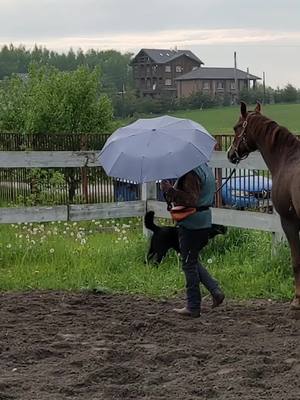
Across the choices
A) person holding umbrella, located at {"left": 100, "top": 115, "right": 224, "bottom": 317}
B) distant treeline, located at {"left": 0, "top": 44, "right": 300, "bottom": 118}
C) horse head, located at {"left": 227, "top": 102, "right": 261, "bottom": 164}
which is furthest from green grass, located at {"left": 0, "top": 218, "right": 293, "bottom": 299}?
distant treeline, located at {"left": 0, "top": 44, "right": 300, "bottom": 118}

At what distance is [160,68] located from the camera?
2955 inches

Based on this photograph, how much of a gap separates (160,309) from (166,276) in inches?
53.1

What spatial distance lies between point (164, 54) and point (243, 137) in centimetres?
7430

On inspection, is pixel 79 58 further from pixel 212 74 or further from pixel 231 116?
pixel 231 116

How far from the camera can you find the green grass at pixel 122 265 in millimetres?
8297

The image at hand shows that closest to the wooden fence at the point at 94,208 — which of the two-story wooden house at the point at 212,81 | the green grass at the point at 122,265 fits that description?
the green grass at the point at 122,265

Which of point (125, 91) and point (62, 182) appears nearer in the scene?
point (62, 182)

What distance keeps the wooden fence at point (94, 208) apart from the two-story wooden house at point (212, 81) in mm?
60212

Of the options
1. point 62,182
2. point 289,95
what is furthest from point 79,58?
point 62,182

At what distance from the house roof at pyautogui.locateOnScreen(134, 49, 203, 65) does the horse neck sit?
6959cm

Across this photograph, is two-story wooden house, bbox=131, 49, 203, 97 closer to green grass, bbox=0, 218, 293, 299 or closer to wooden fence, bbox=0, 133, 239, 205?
wooden fence, bbox=0, 133, 239, 205

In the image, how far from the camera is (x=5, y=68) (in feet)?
302

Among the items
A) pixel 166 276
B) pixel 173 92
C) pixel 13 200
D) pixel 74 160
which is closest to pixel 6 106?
pixel 13 200

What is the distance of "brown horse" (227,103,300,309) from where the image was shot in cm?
712
